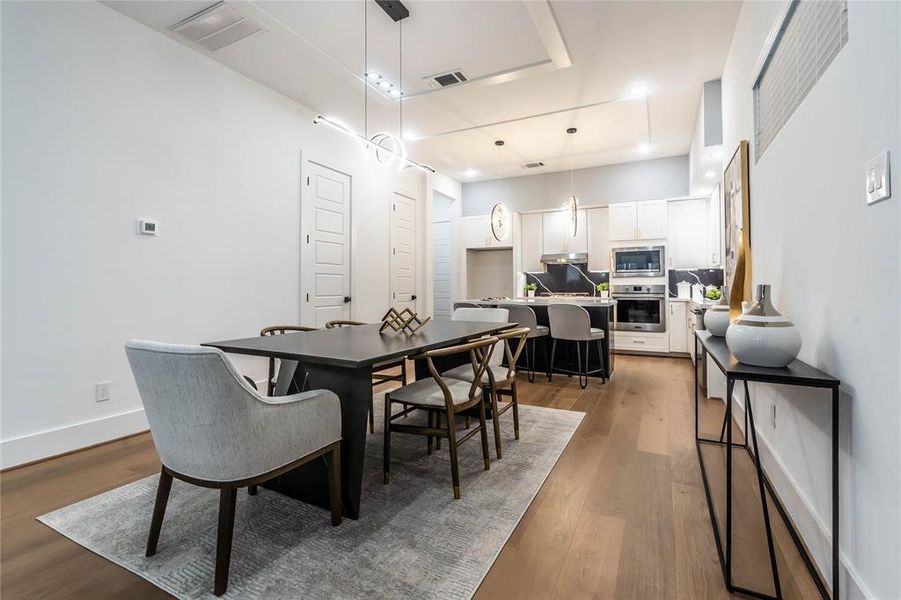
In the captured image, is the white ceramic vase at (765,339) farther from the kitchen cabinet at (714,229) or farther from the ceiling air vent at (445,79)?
the kitchen cabinet at (714,229)

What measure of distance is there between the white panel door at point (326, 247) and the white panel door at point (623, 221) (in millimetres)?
4142

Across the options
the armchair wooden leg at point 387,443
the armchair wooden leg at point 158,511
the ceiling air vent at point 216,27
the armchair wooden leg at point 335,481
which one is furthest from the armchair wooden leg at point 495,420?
the ceiling air vent at point 216,27

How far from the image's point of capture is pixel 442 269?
25.0 ft

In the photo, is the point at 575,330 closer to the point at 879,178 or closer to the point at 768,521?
the point at 768,521

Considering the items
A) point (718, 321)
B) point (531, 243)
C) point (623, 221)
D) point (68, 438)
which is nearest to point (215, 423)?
point (68, 438)

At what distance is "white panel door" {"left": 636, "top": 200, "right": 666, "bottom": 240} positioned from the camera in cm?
598

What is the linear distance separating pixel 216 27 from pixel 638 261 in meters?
5.85

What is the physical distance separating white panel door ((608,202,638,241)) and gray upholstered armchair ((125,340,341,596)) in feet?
19.5

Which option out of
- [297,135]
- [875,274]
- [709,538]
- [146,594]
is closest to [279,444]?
[146,594]

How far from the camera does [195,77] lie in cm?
329

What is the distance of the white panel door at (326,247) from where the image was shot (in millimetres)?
4332

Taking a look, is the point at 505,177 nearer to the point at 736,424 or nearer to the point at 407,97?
the point at 407,97

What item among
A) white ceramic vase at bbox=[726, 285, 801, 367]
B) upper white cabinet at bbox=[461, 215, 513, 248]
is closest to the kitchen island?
upper white cabinet at bbox=[461, 215, 513, 248]

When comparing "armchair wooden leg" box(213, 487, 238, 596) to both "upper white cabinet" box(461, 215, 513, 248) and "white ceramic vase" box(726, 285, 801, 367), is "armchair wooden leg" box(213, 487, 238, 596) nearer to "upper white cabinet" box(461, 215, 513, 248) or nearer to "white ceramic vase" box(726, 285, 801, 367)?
"white ceramic vase" box(726, 285, 801, 367)
